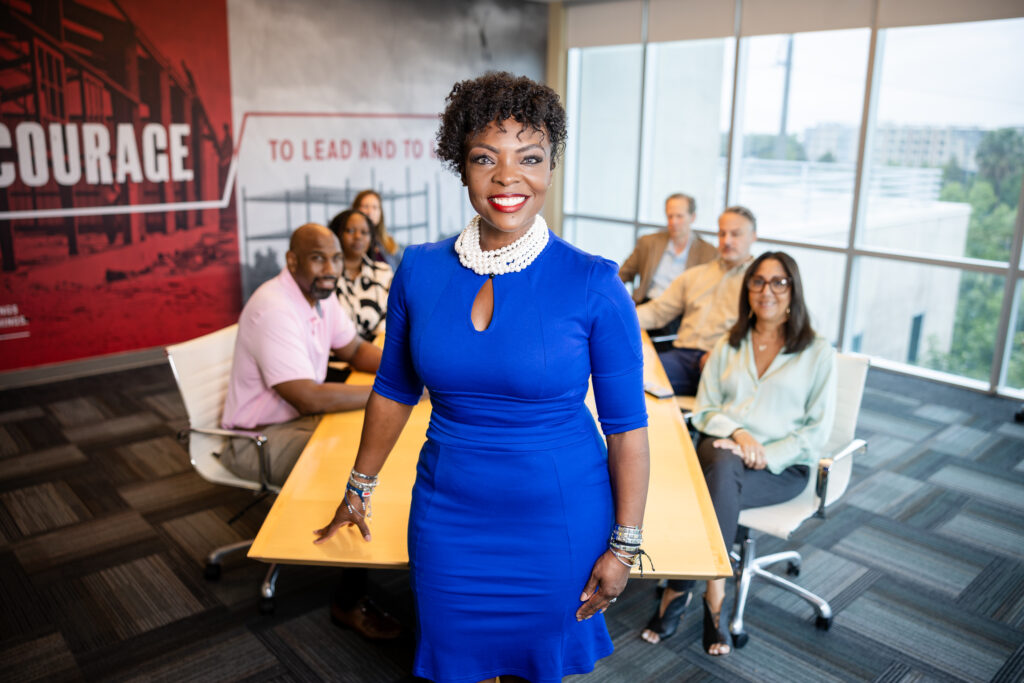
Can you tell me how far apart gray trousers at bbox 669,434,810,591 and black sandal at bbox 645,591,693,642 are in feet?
0.16

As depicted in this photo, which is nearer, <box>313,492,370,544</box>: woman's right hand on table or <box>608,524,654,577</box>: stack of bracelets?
<box>608,524,654,577</box>: stack of bracelets

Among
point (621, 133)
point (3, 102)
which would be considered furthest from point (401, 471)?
point (621, 133)

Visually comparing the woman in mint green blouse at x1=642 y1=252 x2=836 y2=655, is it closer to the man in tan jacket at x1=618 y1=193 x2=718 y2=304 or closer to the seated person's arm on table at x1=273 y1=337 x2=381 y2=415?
the seated person's arm on table at x1=273 y1=337 x2=381 y2=415

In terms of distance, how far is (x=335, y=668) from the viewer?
2602 mm

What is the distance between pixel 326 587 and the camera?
309 cm

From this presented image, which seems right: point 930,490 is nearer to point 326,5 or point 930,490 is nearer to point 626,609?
point 626,609

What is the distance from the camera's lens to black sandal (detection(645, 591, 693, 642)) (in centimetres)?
277

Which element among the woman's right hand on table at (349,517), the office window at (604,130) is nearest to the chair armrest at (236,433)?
the woman's right hand on table at (349,517)

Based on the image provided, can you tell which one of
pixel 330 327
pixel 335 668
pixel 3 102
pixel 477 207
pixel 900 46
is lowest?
pixel 335 668

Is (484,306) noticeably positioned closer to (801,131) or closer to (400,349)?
(400,349)

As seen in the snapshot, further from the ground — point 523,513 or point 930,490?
point 523,513

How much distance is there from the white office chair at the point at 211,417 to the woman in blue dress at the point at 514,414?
147 centimetres

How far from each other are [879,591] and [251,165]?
528 cm

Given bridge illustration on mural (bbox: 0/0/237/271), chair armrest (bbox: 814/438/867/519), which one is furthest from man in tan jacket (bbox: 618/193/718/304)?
bridge illustration on mural (bbox: 0/0/237/271)
